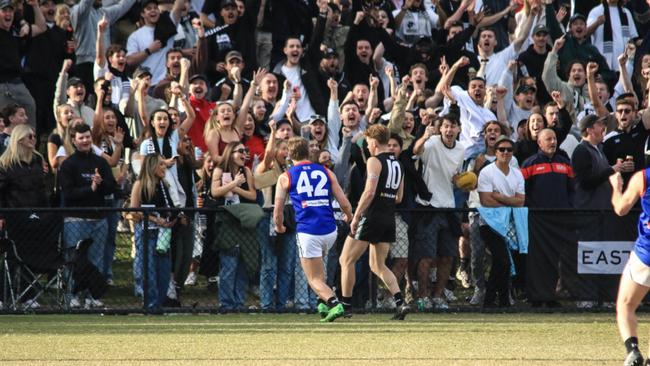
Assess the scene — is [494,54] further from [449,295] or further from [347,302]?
[347,302]

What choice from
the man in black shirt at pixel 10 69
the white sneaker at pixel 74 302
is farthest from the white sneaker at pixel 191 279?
the man in black shirt at pixel 10 69

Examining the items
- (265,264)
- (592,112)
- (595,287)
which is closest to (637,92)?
(592,112)

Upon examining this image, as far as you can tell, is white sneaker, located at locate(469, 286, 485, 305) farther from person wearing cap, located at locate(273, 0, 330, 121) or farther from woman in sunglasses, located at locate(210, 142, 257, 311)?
person wearing cap, located at locate(273, 0, 330, 121)

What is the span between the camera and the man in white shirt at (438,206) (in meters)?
16.2

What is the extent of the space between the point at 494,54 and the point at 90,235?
8228mm

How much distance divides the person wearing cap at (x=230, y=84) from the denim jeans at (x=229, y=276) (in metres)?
3.37

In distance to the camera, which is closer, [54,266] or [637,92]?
[54,266]

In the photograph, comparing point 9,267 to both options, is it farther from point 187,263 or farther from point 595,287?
point 595,287

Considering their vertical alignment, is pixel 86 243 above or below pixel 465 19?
below

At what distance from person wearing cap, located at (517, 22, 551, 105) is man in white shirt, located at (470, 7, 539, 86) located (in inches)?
6.9

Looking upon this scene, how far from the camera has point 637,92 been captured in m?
20.9

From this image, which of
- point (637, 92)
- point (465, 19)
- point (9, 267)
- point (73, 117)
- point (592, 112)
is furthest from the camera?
point (465, 19)

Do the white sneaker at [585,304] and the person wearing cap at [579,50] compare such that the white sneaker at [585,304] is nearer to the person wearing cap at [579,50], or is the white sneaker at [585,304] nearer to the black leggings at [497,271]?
the black leggings at [497,271]

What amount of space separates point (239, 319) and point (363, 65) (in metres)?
6.39
